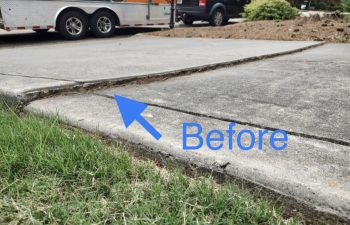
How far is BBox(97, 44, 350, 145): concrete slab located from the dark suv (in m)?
10.7

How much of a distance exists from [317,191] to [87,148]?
1.18 meters

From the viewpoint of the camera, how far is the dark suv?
14.5m

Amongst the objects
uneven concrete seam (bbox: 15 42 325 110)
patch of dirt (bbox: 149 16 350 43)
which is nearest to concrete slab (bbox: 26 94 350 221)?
uneven concrete seam (bbox: 15 42 325 110)

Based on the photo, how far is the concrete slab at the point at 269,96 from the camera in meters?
2.33

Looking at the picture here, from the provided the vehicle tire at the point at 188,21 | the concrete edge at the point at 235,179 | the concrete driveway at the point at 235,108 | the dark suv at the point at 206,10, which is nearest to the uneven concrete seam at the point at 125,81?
the concrete driveway at the point at 235,108

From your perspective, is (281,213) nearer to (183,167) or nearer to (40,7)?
(183,167)

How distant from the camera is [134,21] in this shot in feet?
35.6

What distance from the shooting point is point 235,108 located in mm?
2645

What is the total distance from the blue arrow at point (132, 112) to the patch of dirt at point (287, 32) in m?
6.91

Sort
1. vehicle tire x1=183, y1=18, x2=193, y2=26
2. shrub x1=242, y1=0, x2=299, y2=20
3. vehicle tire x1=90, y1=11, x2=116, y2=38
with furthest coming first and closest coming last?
vehicle tire x1=183, y1=18, x2=193, y2=26, shrub x1=242, y1=0, x2=299, y2=20, vehicle tire x1=90, y1=11, x2=116, y2=38

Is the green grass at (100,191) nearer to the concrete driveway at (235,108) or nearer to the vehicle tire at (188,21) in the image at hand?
the concrete driveway at (235,108)

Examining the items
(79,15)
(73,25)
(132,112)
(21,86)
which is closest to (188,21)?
(79,15)

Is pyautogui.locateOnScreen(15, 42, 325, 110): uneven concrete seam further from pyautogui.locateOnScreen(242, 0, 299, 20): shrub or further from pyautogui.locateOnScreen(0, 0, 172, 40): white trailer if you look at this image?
pyautogui.locateOnScreen(242, 0, 299, 20): shrub

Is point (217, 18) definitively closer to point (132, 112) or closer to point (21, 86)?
point (21, 86)
